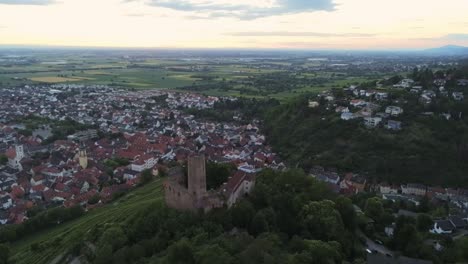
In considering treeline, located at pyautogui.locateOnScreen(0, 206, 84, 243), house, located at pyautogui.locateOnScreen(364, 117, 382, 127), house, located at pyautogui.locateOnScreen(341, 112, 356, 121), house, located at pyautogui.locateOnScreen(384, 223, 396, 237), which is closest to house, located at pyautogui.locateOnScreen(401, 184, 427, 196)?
house, located at pyautogui.locateOnScreen(384, 223, 396, 237)

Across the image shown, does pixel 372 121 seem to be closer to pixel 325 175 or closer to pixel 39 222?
pixel 325 175

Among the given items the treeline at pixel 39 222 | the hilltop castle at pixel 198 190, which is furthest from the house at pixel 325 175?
the treeline at pixel 39 222

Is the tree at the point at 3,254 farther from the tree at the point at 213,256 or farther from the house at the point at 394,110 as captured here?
the house at the point at 394,110

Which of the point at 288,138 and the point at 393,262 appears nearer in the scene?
the point at 393,262

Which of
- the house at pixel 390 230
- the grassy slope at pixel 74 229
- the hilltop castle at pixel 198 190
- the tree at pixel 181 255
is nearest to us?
the tree at pixel 181 255

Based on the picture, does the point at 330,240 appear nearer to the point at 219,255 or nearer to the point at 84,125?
the point at 219,255

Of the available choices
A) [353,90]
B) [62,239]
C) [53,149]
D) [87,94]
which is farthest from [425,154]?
[87,94]
